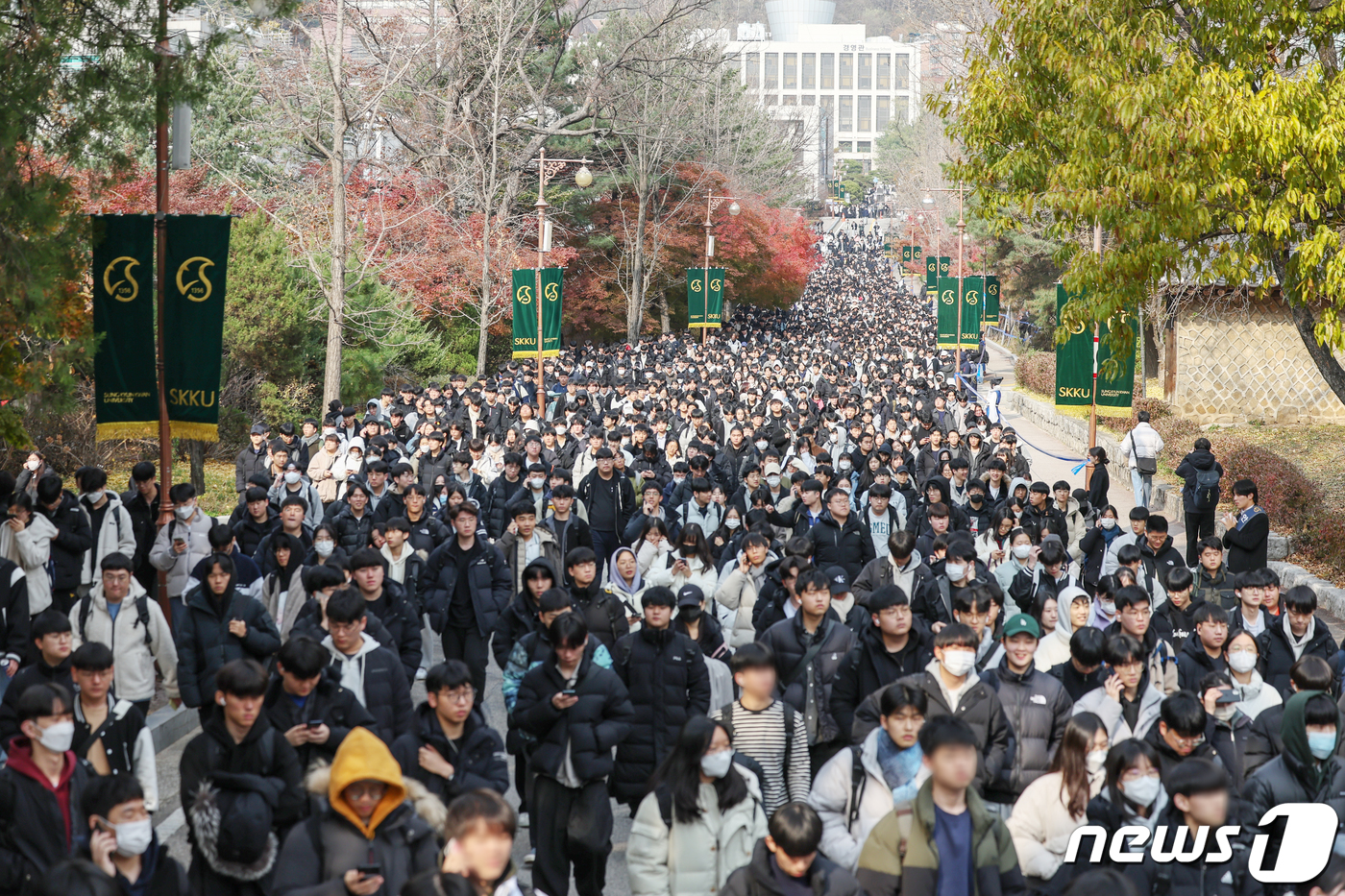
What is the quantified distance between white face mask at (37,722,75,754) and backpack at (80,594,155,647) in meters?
2.48

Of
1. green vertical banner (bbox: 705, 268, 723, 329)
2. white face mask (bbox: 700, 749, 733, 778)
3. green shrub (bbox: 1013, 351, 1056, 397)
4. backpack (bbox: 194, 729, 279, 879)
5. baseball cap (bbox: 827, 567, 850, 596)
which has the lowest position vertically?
backpack (bbox: 194, 729, 279, 879)

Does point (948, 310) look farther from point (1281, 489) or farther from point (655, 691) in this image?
point (655, 691)

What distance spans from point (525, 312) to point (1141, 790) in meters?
20.8

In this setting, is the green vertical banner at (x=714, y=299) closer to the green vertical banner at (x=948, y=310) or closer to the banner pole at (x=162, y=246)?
the green vertical banner at (x=948, y=310)

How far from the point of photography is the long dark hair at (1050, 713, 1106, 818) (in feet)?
16.8

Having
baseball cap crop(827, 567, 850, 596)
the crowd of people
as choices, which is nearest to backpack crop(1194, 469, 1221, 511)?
the crowd of people

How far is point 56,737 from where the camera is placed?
5090 mm

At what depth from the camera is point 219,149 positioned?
34062mm

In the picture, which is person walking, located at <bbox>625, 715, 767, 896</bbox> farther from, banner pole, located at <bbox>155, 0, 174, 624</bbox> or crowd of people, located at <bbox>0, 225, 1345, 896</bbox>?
banner pole, located at <bbox>155, 0, 174, 624</bbox>

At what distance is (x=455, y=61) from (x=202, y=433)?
2751cm

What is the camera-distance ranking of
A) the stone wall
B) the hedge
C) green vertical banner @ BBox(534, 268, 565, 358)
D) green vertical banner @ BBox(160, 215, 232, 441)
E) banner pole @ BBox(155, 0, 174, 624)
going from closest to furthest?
1. banner pole @ BBox(155, 0, 174, 624)
2. green vertical banner @ BBox(160, 215, 232, 441)
3. the hedge
4. green vertical banner @ BBox(534, 268, 565, 358)
5. the stone wall

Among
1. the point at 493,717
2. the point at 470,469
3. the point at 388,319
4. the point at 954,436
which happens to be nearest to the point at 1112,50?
the point at 954,436

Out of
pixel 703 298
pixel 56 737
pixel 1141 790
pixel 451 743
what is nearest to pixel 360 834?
pixel 451 743

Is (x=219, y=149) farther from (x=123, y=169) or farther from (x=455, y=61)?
(x=123, y=169)
